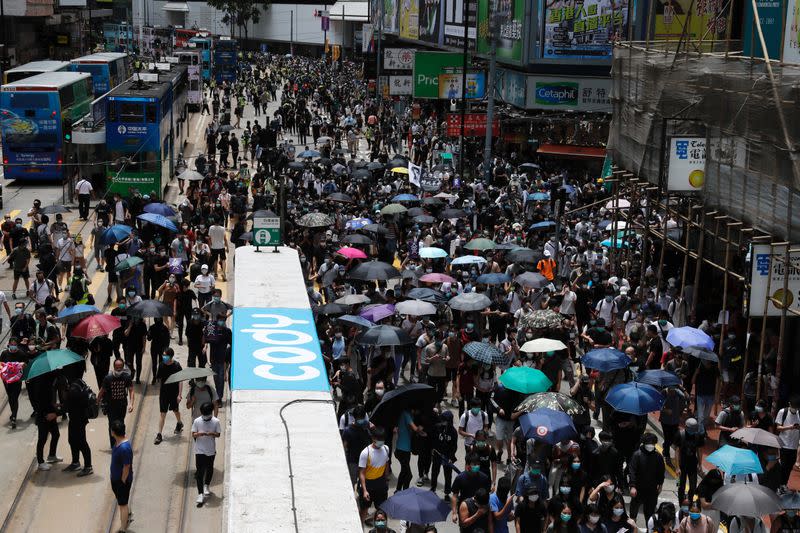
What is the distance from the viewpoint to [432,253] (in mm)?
22688

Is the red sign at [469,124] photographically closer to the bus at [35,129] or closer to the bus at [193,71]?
the bus at [35,129]

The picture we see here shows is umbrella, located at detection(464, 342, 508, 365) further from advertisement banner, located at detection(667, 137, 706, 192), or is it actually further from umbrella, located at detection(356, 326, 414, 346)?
advertisement banner, located at detection(667, 137, 706, 192)

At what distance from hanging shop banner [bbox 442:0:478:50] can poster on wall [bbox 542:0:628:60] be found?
487 inches

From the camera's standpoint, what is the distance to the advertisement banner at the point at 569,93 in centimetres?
4612

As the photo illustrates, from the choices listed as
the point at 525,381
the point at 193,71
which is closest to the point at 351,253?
the point at 525,381

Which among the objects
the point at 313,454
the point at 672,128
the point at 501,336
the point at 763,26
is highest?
the point at 763,26

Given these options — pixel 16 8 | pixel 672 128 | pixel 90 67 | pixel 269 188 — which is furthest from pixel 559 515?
pixel 16 8

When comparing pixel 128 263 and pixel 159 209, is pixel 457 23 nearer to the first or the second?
pixel 159 209

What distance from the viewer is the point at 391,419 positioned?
13203 millimetres

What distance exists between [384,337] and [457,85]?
98.0 ft

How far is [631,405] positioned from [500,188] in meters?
23.8

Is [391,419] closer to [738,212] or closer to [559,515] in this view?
[559,515]

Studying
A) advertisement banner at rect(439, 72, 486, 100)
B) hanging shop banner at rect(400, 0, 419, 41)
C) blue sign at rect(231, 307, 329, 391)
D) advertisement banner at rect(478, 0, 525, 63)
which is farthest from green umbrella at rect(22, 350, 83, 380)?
hanging shop banner at rect(400, 0, 419, 41)

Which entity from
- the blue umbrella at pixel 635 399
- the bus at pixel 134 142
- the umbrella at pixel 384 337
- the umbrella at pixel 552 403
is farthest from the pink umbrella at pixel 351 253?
the bus at pixel 134 142
